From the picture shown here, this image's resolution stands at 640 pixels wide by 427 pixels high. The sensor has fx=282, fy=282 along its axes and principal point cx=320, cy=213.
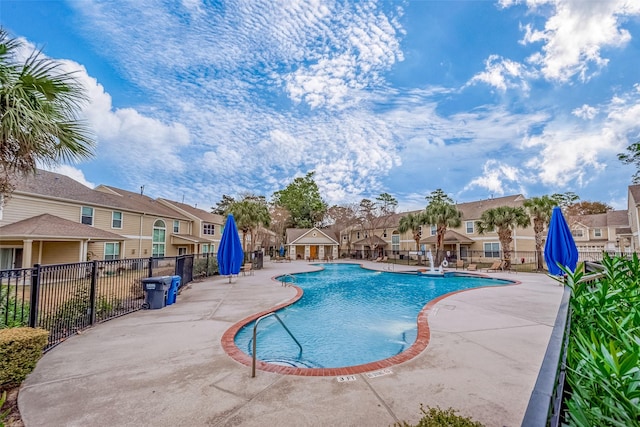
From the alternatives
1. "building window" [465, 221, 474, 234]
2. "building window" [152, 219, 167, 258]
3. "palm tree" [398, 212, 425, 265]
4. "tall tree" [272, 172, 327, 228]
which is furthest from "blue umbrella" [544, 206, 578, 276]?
"tall tree" [272, 172, 327, 228]

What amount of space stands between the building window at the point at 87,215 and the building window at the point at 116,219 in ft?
4.96

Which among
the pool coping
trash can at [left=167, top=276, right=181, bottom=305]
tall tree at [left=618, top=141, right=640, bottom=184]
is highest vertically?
tall tree at [left=618, top=141, right=640, bottom=184]

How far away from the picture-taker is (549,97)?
1575cm

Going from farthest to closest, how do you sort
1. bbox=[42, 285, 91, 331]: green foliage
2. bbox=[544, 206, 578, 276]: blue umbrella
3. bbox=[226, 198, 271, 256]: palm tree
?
bbox=[226, 198, 271, 256]: palm tree, bbox=[544, 206, 578, 276]: blue umbrella, bbox=[42, 285, 91, 331]: green foliage

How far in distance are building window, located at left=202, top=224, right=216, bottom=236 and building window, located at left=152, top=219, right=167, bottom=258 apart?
517 cm

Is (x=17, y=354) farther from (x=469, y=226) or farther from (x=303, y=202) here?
(x=303, y=202)

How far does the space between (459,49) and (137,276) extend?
17572 mm

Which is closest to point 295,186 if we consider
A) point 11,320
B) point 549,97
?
point 549,97

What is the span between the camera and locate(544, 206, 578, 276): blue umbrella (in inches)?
370

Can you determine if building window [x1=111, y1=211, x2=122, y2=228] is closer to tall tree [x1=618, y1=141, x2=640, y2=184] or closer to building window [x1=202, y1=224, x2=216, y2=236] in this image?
building window [x1=202, y1=224, x2=216, y2=236]

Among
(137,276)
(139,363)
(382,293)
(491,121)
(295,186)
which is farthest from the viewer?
(295,186)

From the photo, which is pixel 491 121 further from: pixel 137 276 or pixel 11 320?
pixel 11 320

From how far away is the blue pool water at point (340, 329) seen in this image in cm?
586

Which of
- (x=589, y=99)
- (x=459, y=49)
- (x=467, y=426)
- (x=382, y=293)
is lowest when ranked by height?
(x=382, y=293)
